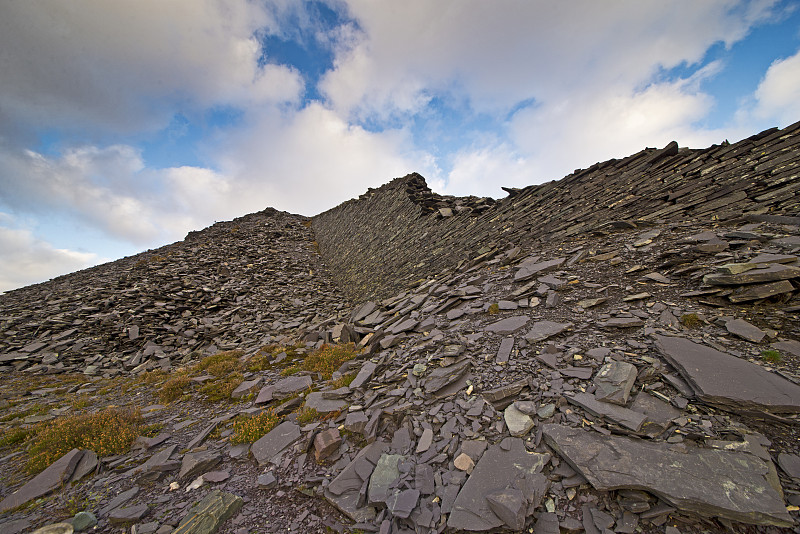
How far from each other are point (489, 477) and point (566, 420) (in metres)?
1.21

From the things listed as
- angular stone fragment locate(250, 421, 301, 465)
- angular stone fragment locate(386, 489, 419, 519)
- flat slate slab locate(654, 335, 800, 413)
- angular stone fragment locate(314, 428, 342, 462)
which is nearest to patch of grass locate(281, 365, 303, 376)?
angular stone fragment locate(250, 421, 301, 465)

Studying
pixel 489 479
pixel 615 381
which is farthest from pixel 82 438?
pixel 615 381

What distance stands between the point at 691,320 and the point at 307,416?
6.66 m

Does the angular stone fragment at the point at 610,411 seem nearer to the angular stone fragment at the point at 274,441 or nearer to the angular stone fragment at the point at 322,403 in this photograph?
the angular stone fragment at the point at 322,403

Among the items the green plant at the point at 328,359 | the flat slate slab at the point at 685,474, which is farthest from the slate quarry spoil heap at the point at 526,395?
the green plant at the point at 328,359

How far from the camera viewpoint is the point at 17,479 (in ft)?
15.0

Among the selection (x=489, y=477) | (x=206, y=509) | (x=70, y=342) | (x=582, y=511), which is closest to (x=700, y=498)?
(x=582, y=511)

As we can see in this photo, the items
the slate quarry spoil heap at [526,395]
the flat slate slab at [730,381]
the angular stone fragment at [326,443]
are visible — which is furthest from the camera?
the angular stone fragment at [326,443]

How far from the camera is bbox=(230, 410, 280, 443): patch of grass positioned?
5207 mm

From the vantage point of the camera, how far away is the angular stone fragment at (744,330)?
151 inches

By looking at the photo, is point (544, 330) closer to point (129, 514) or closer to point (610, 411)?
point (610, 411)

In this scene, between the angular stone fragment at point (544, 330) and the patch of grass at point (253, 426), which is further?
the patch of grass at point (253, 426)

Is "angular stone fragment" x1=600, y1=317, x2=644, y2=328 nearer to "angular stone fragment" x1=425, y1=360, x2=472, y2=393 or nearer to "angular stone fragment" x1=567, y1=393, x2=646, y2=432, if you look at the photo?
"angular stone fragment" x1=567, y1=393, x2=646, y2=432

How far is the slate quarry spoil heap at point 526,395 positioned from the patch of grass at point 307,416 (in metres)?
0.02
